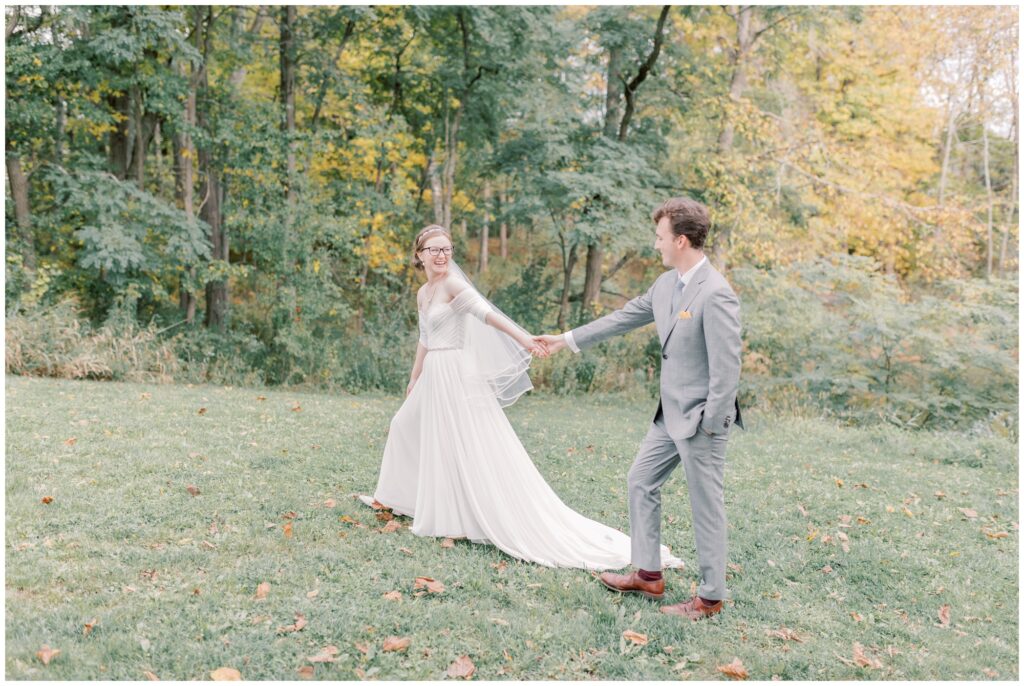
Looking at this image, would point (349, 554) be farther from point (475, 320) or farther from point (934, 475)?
point (934, 475)

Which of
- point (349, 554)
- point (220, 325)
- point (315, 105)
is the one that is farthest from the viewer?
point (315, 105)

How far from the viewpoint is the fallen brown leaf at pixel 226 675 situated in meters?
3.46

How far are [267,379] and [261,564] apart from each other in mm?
10309

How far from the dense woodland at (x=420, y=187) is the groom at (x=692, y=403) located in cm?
943

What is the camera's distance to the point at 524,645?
3.94 metres


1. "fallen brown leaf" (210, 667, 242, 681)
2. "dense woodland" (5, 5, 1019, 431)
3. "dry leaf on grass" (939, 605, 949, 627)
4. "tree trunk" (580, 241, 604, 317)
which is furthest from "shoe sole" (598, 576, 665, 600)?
"tree trunk" (580, 241, 604, 317)

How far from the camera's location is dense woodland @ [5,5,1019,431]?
12.8 m

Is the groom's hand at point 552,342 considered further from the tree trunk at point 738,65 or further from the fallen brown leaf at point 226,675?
the tree trunk at point 738,65

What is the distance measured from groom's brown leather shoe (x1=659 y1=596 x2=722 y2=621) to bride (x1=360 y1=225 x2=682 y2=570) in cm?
67

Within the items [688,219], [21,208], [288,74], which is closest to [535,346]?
[688,219]

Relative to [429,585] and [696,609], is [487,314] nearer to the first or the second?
[429,585]

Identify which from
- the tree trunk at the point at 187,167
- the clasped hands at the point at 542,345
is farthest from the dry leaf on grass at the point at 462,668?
the tree trunk at the point at 187,167

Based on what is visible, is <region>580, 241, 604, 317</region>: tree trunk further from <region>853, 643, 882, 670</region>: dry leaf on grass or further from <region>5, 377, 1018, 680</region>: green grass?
<region>853, 643, 882, 670</region>: dry leaf on grass

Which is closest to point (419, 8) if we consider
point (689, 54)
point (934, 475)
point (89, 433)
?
point (689, 54)
